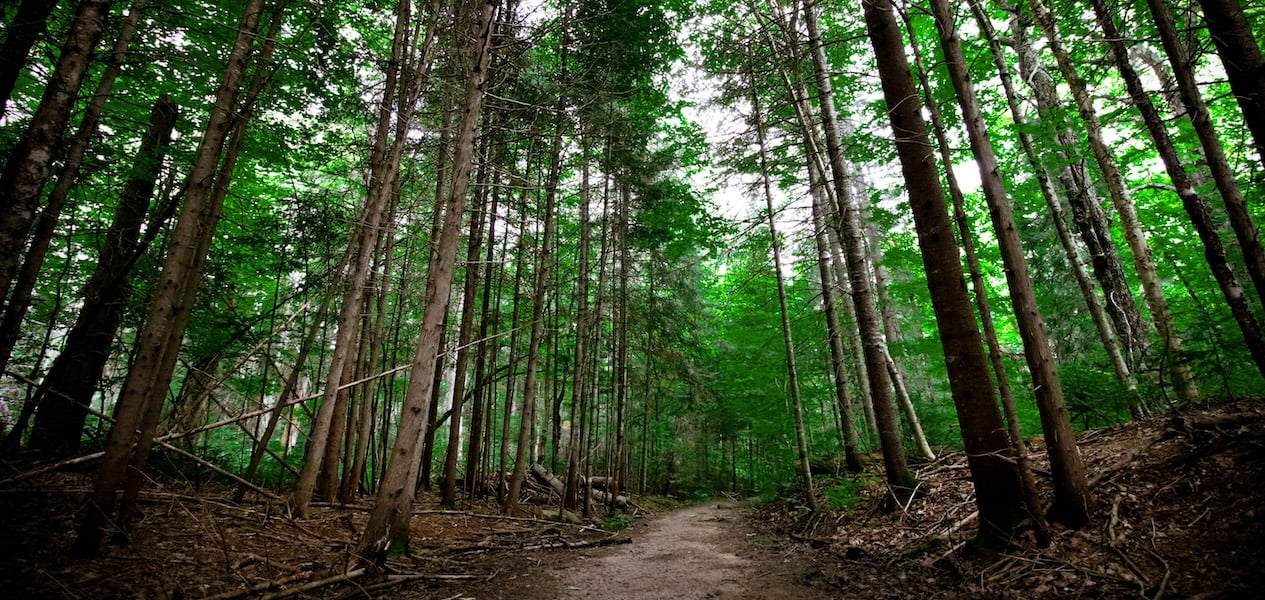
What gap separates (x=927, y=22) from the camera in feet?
29.4

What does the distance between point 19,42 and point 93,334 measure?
203 inches

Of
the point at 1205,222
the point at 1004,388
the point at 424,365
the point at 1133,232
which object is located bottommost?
the point at 1004,388

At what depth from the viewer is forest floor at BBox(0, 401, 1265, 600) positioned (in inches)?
137

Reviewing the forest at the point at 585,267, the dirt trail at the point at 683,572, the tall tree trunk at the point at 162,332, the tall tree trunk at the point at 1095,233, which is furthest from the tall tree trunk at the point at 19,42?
the tall tree trunk at the point at 1095,233

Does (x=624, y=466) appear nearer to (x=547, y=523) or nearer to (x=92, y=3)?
(x=547, y=523)

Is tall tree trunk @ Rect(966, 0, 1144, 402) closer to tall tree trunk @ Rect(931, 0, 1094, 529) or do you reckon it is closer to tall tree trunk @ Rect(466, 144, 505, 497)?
tall tree trunk @ Rect(931, 0, 1094, 529)

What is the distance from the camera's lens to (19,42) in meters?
4.31

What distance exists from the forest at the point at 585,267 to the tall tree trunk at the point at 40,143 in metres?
0.02

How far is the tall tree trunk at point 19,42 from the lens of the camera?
4.18m

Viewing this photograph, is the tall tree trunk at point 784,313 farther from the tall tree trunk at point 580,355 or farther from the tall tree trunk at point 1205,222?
the tall tree trunk at point 1205,222

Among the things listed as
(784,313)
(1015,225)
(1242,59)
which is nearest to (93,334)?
(784,313)

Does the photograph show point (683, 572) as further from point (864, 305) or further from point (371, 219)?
point (371, 219)

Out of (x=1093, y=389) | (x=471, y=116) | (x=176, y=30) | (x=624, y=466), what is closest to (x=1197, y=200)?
(x=1093, y=389)

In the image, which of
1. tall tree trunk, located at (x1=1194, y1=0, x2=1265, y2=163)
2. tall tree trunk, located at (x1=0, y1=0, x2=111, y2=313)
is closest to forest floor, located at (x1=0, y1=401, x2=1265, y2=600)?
tall tree trunk, located at (x1=1194, y1=0, x2=1265, y2=163)
